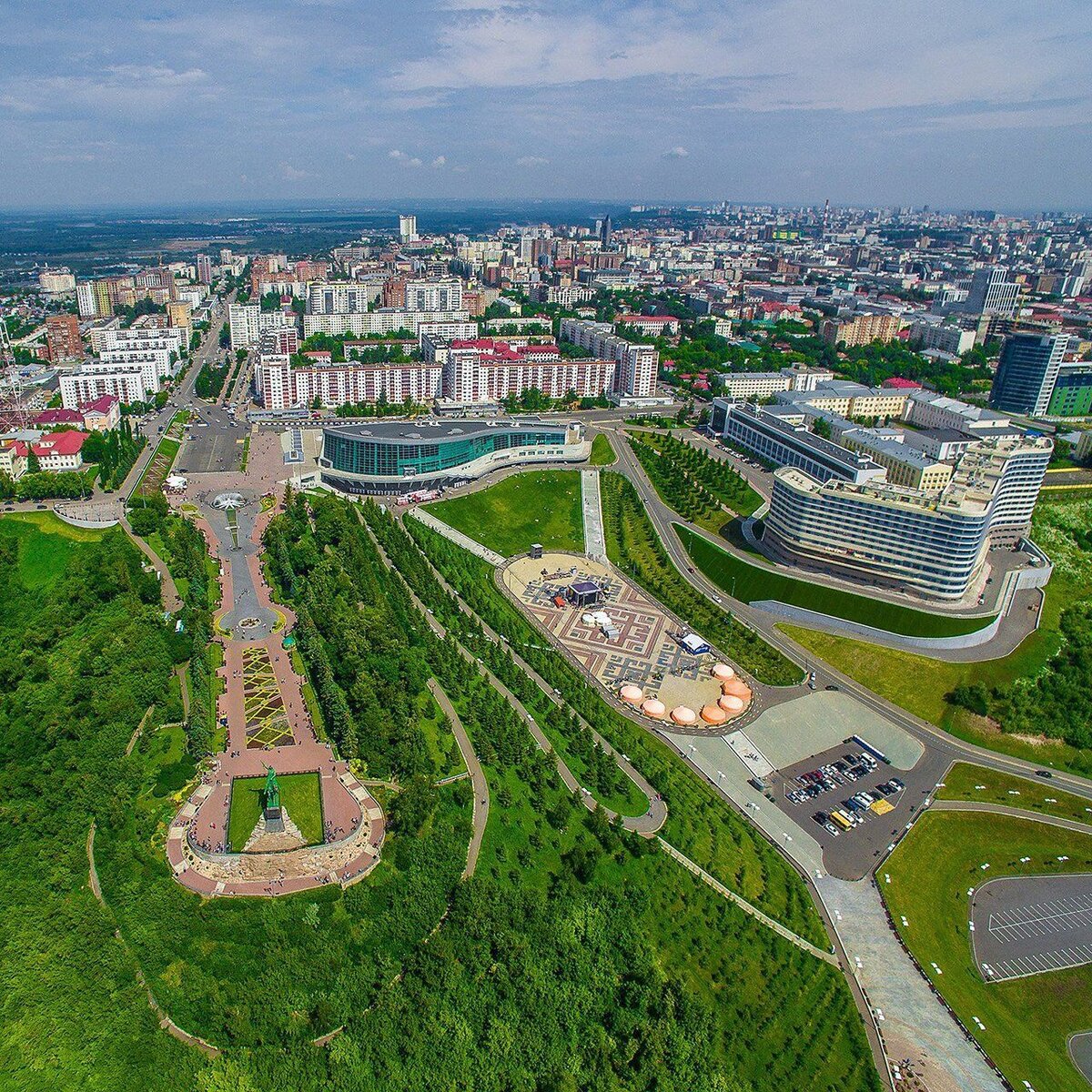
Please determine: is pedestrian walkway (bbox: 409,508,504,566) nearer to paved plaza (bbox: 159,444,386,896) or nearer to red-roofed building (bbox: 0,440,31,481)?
paved plaza (bbox: 159,444,386,896)

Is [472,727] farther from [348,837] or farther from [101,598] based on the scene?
[101,598]

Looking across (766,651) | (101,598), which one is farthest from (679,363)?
(101,598)

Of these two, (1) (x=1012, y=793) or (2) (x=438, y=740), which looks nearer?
(2) (x=438, y=740)

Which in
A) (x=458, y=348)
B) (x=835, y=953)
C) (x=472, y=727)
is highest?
(x=458, y=348)

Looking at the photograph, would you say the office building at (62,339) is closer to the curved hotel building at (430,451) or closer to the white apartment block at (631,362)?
the curved hotel building at (430,451)

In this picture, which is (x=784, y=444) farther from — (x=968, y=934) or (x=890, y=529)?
(x=968, y=934)

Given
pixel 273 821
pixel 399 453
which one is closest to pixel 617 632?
pixel 273 821

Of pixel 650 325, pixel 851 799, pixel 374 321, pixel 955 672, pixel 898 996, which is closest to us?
pixel 898 996
